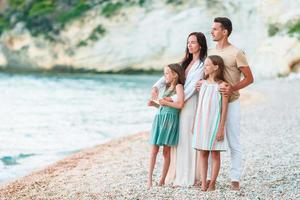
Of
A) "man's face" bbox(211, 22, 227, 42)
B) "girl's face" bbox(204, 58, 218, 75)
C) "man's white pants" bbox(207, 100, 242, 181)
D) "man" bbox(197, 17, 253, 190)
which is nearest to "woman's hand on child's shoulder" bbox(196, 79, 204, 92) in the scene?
"girl's face" bbox(204, 58, 218, 75)

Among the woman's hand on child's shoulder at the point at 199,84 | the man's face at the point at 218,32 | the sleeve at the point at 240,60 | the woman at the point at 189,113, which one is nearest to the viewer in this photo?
the sleeve at the point at 240,60

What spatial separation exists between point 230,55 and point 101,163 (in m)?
4.71

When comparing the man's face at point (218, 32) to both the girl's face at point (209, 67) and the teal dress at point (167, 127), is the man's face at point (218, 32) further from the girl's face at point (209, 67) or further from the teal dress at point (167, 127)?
the teal dress at point (167, 127)

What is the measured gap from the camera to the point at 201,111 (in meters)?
6.54

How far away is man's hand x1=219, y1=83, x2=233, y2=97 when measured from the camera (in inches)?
252

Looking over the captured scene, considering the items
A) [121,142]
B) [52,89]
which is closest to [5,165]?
[121,142]

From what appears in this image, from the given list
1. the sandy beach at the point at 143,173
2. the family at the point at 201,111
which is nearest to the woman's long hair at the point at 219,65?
the family at the point at 201,111

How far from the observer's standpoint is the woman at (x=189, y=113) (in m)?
6.75

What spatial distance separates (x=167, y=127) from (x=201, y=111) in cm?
48

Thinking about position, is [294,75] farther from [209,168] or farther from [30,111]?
[209,168]

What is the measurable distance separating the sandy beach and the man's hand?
1.13m

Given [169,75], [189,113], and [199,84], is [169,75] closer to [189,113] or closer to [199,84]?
[199,84]

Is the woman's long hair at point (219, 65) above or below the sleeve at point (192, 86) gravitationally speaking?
above

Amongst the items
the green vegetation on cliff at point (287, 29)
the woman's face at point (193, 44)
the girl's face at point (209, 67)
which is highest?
the green vegetation on cliff at point (287, 29)
